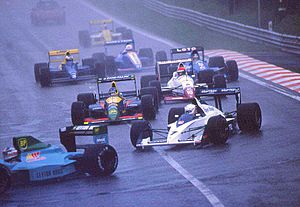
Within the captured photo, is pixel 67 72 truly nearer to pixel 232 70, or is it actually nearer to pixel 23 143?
pixel 232 70

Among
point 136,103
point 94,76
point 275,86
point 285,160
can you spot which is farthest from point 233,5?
point 285,160

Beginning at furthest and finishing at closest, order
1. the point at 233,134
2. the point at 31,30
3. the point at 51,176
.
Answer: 1. the point at 31,30
2. the point at 233,134
3. the point at 51,176

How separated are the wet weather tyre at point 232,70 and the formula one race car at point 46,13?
36.2 meters

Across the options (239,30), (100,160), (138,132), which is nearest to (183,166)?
(100,160)

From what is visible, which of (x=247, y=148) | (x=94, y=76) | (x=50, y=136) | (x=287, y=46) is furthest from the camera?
(x=287, y=46)

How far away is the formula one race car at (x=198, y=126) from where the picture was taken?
726 inches

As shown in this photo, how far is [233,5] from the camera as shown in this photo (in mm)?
52531

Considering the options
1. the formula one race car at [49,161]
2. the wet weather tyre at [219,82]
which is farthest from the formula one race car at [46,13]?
the formula one race car at [49,161]

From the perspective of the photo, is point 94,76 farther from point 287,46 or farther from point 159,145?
point 159,145

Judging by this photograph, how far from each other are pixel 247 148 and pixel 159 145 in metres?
1.92

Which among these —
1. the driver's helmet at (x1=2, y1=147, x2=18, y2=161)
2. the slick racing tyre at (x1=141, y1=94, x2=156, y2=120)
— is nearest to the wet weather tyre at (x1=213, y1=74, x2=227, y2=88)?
the slick racing tyre at (x1=141, y1=94, x2=156, y2=120)

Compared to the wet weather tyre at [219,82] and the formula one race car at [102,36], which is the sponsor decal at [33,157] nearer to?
the wet weather tyre at [219,82]

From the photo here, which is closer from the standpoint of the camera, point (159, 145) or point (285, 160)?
point (285, 160)

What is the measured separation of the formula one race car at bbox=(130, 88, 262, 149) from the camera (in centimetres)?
1844
